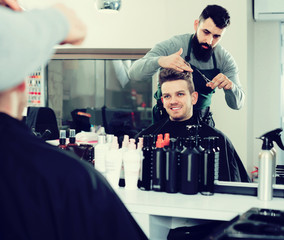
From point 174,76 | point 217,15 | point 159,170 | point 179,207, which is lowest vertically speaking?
point 179,207

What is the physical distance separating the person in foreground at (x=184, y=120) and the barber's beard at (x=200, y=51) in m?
0.10

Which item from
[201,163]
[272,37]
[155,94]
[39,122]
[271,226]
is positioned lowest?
[271,226]

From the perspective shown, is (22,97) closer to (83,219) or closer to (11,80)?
(11,80)

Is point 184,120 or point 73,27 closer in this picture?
point 73,27

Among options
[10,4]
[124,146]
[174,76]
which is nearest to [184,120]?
[174,76]

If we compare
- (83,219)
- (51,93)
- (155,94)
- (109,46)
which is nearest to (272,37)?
(155,94)

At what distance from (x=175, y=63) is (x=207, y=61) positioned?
18 cm

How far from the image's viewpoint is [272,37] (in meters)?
1.93

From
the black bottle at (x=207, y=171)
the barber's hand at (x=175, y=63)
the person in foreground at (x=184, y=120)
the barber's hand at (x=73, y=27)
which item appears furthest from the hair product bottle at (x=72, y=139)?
the barber's hand at (x=73, y=27)

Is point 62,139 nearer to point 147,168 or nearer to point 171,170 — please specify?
point 147,168

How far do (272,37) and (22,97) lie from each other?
1434 mm

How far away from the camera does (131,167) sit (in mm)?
2053

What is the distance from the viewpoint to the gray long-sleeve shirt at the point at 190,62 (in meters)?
2.05

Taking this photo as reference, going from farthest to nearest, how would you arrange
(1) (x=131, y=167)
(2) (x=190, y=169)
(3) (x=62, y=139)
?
(3) (x=62, y=139), (1) (x=131, y=167), (2) (x=190, y=169)
